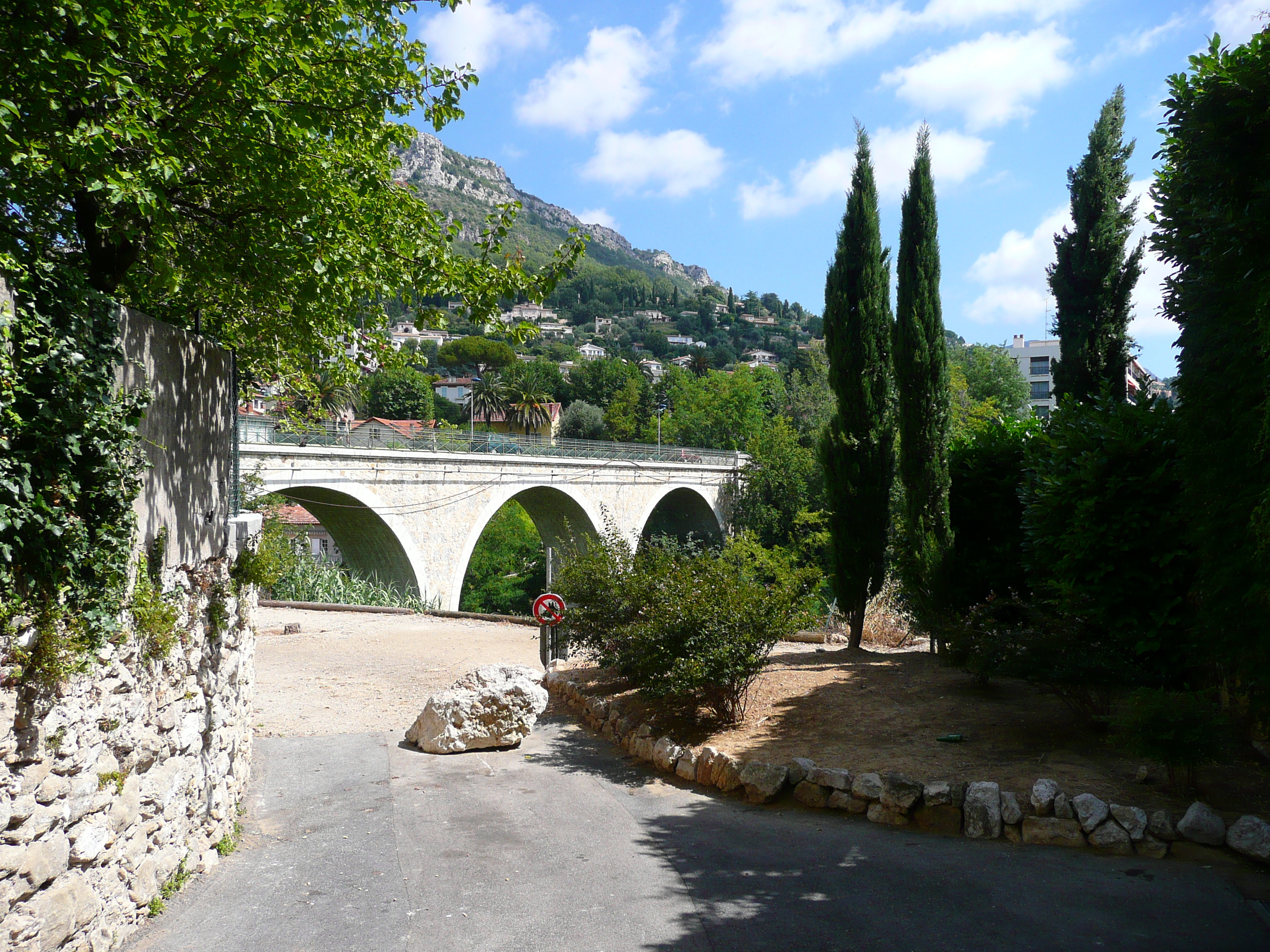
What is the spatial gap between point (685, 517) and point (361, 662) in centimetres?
2942

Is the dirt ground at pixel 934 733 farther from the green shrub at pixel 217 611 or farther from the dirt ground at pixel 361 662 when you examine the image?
the green shrub at pixel 217 611

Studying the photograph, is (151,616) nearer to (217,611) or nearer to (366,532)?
(217,611)

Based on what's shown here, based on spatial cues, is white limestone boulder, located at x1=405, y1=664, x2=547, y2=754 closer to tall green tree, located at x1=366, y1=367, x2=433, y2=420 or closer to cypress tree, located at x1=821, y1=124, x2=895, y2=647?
cypress tree, located at x1=821, y1=124, x2=895, y2=647

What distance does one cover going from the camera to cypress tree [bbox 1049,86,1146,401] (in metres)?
11.3

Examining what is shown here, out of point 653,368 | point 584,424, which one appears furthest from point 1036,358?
point 653,368

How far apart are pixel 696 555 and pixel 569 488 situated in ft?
63.8

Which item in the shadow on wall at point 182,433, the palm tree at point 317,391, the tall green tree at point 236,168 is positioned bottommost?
the shadow on wall at point 182,433

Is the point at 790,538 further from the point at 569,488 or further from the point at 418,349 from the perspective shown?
the point at 418,349

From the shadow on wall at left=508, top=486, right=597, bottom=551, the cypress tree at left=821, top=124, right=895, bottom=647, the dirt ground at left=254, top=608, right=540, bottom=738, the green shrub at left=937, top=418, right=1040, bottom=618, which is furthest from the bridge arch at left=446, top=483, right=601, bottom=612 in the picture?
the green shrub at left=937, top=418, right=1040, bottom=618

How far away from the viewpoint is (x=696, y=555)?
8898 millimetres

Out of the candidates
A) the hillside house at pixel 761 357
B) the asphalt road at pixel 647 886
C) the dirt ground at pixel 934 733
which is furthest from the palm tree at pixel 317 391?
the hillside house at pixel 761 357

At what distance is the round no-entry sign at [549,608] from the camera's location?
10.4 meters

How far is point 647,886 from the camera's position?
458cm

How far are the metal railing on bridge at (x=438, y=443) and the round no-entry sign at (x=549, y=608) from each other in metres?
5.10
